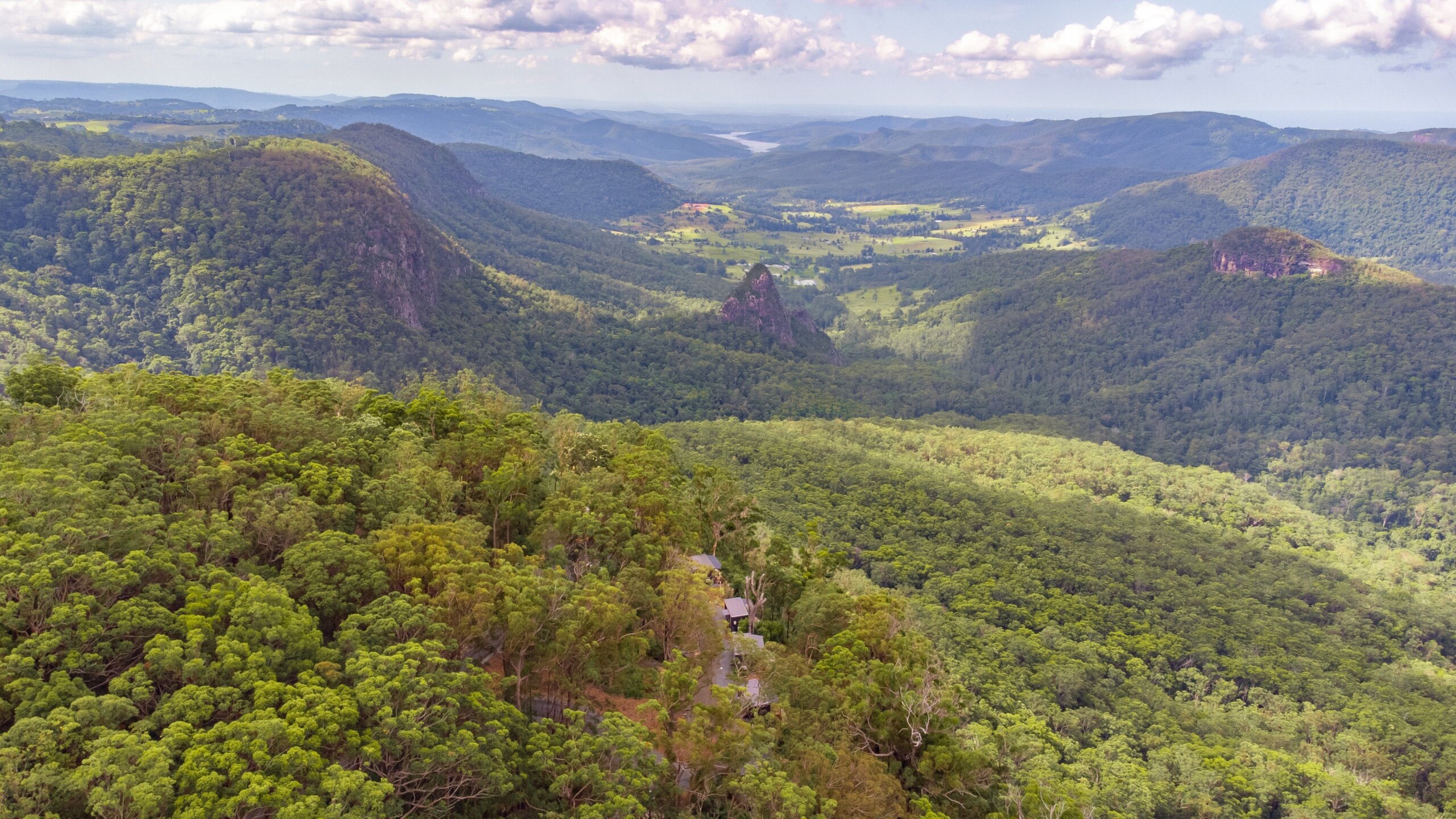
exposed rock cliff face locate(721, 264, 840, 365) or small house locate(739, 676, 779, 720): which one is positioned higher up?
exposed rock cliff face locate(721, 264, 840, 365)

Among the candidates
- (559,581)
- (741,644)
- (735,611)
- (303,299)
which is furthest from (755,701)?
(303,299)

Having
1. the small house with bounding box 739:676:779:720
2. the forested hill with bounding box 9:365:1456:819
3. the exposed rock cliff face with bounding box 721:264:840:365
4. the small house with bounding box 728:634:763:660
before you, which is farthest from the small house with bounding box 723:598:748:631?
the exposed rock cliff face with bounding box 721:264:840:365

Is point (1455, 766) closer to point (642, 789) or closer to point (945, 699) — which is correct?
point (945, 699)

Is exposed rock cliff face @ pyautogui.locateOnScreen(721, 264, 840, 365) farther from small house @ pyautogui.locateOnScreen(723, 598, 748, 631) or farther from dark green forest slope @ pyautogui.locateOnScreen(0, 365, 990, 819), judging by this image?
small house @ pyautogui.locateOnScreen(723, 598, 748, 631)

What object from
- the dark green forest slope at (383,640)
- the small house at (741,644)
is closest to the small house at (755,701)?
the dark green forest slope at (383,640)

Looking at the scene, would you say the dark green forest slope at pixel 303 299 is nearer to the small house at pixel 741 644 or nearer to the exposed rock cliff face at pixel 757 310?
the exposed rock cliff face at pixel 757 310

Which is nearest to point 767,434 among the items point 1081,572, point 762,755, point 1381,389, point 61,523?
point 1081,572

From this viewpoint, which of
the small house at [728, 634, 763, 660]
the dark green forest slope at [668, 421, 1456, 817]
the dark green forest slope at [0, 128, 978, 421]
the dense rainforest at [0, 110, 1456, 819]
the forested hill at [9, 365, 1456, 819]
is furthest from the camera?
the dark green forest slope at [0, 128, 978, 421]

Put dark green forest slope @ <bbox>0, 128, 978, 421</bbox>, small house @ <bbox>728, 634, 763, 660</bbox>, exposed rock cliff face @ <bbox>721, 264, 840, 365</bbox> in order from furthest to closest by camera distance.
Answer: exposed rock cliff face @ <bbox>721, 264, 840, 365</bbox>
dark green forest slope @ <bbox>0, 128, 978, 421</bbox>
small house @ <bbox>728, 634, 763, 660</bbox>
